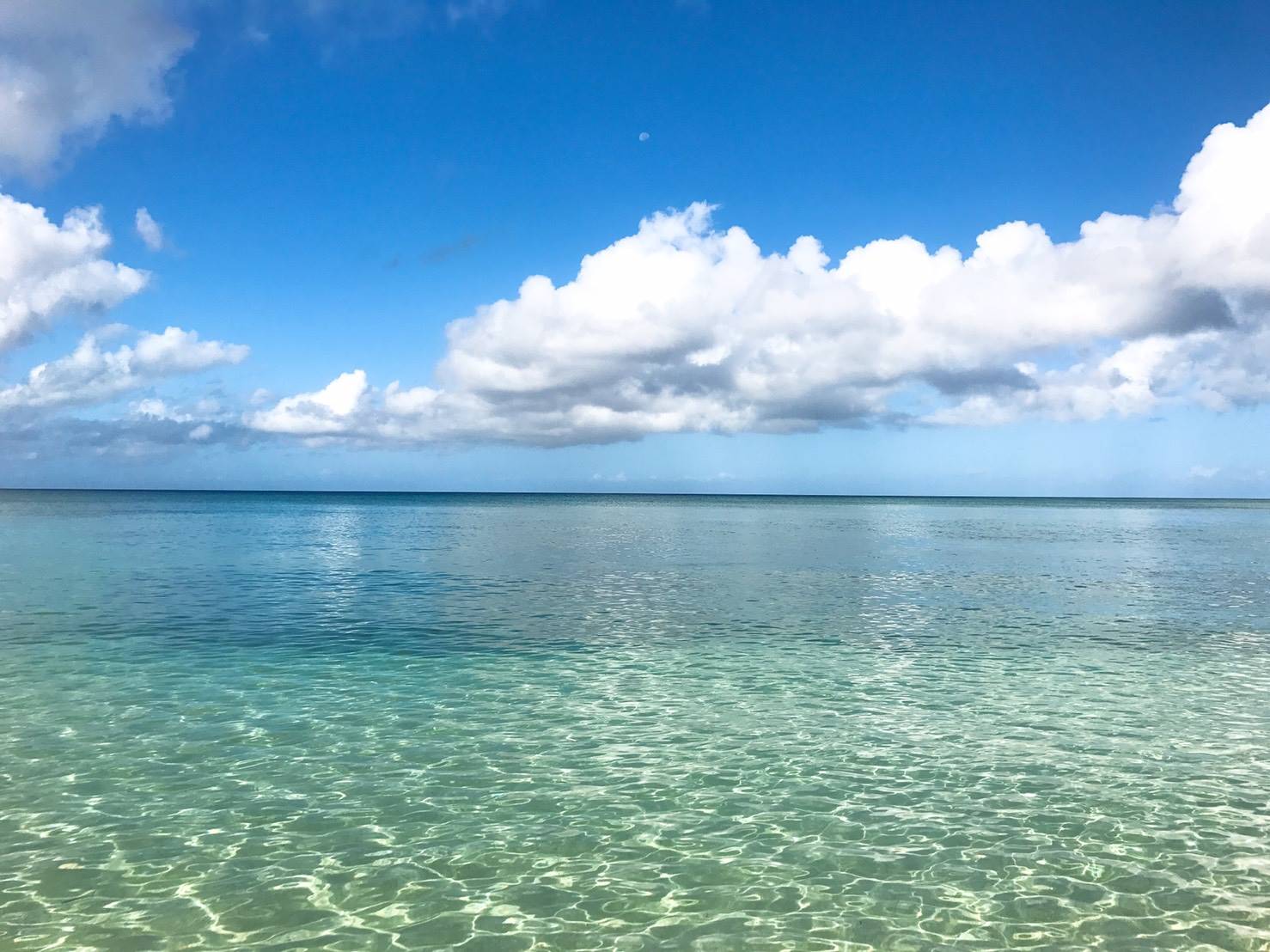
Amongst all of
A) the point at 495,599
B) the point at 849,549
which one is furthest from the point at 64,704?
the point at 849,549

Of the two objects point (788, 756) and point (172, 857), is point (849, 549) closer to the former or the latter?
point (788, 756)

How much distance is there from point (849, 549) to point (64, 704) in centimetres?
6050

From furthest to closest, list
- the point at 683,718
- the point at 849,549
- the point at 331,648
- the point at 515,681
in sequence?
1. the point at 849,549
2. the point at 331,648
3. the point at 515,681
4. the point at 683,718

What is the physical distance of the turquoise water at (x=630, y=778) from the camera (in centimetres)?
1057

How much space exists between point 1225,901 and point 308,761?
13960 millimetres

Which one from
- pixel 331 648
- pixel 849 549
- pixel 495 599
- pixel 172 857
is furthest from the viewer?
pixel 849 549

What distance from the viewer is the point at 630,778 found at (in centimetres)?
1527

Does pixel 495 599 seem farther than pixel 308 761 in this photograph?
Yes

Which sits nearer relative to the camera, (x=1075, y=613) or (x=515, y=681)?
(x=515, y=681)

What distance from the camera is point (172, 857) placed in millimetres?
11898

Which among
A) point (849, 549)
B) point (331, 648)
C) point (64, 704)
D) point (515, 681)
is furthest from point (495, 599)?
point (849, 549)

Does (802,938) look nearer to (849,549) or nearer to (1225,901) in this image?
(1225,901)

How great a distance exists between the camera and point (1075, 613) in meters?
35.9

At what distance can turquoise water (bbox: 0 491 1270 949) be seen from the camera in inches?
416
